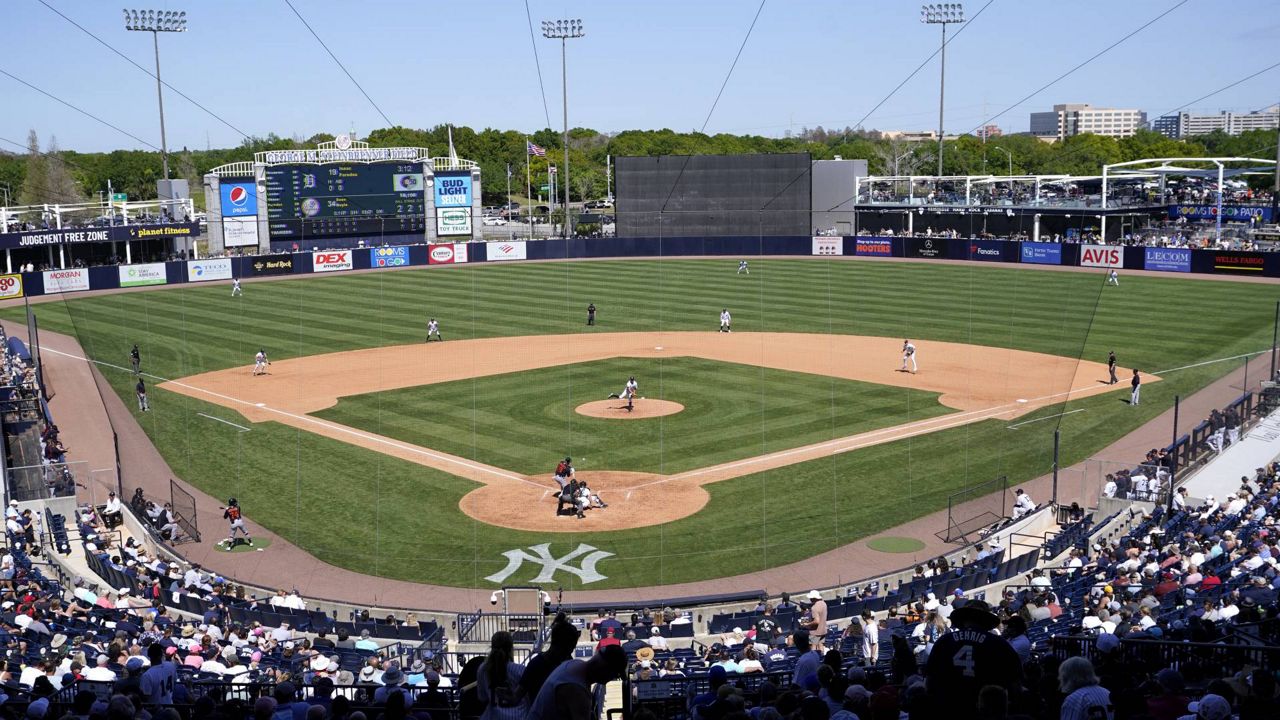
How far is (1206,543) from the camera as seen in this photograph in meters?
16.8

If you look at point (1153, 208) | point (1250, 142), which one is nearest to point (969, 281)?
point (1153, 208)

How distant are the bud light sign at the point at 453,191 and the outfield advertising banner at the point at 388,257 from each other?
5586 millimetres

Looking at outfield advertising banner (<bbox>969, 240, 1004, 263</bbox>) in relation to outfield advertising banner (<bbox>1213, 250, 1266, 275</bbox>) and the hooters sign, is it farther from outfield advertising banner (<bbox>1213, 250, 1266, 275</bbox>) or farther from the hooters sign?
outfield advertising banner (<bbox>1213, 250, 1266, 275</bbox>)

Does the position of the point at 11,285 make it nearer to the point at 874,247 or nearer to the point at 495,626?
the point at 495,626

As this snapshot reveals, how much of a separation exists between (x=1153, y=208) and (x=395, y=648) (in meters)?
77.2

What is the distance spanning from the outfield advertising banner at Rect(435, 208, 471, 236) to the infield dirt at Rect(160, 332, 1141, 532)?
35.5 meters

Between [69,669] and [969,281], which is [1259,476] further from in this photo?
[969,281]

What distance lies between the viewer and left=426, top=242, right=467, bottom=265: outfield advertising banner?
253 ft

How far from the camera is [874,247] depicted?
79.5 meters

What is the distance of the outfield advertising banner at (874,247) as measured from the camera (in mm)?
78875

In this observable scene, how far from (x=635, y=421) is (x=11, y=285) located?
4377cm

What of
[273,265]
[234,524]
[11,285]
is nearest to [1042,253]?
[273,265]

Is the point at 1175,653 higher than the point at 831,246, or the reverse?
the point at 831,246

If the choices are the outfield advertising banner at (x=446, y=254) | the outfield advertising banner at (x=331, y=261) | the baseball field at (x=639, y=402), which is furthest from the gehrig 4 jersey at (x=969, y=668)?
the outfield advertising banner at (x=446, y=254)
